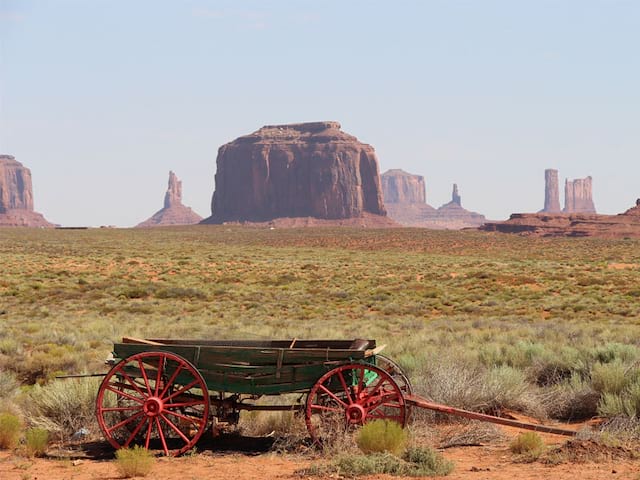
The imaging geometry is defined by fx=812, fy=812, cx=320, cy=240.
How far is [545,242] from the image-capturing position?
93.2 meters

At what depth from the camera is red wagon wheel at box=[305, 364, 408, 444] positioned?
7539 millimetres

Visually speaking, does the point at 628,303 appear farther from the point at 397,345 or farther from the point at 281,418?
the point at 281,418

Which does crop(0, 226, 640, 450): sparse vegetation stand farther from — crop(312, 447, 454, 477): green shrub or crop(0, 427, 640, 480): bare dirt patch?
crop(312, 447, 454, 477): green shrub

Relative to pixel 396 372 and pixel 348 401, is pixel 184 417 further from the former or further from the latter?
pixel 396 372

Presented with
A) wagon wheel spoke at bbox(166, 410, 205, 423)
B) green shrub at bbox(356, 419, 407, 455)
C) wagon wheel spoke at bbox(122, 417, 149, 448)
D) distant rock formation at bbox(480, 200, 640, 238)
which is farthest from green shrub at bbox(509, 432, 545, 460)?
distant rock formation at bbox(480, 200, 640, 238)

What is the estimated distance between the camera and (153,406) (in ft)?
25.6

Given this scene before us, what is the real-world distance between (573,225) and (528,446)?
114 meters

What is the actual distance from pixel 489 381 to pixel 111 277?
110 ft

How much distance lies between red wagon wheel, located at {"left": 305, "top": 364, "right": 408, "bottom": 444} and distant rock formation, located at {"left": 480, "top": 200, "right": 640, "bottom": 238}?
103764 millimetres

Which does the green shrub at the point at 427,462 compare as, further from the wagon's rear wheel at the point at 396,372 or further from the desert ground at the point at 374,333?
the wagon's rear wheel at the point at 396,372

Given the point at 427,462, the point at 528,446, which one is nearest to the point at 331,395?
the point at 427,462

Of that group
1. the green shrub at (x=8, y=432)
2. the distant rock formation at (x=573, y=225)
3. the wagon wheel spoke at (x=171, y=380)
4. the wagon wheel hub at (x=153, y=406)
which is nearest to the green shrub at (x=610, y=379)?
the wagon wheel spoke at (x=171, y=380)

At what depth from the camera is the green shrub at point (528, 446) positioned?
7.44 meters

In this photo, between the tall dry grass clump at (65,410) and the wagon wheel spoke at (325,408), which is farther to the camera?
the tall dry grass clump at (65,410)
